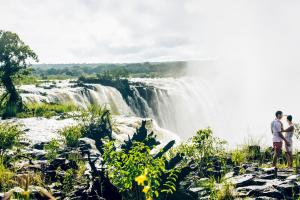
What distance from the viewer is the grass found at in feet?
82.2

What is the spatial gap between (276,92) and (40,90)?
52.9 metres

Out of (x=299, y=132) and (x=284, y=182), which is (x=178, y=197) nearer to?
(x=284, y=182)

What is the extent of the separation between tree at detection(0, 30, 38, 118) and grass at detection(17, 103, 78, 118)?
24.8 inches

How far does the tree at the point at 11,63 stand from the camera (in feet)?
84.0

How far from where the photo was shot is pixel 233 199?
9516mm

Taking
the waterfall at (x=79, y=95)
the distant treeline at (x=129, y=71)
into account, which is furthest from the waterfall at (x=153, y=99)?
the distant treeline at (x=129, y=71)

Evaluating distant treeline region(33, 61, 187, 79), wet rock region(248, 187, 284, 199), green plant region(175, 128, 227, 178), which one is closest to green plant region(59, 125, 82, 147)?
green plant region(175, 128, 227, 178)

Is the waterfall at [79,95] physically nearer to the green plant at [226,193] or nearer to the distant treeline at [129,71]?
the green plant at [226,193]

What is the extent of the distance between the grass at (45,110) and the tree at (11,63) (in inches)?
24.8

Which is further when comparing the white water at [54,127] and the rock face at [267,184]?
the white water at [54,127]

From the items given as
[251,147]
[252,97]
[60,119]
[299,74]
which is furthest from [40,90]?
[299,74]

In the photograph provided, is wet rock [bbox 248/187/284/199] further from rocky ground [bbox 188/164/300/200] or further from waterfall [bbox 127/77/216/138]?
waterfall [bbox 127/77/216/138]

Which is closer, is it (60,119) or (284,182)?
(284,182)

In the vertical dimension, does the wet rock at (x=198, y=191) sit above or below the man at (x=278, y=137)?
below
